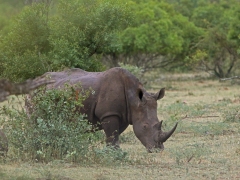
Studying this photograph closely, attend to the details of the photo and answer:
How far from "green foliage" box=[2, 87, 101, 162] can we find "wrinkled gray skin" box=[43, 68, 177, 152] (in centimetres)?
106

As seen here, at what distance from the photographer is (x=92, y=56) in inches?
686

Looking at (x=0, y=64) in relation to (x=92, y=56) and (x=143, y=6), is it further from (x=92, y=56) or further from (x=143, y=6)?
(x=143, y=6)

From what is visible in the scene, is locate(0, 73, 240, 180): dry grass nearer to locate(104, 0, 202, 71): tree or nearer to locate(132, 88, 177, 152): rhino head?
locate(132, 88, 177, 152): rhino head

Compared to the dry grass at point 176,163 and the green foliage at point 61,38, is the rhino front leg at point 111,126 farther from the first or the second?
the green foliage at point 61,38

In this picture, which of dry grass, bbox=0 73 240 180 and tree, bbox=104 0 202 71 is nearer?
dry grass, bbox=0 73 240 180

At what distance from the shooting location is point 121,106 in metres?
11.5

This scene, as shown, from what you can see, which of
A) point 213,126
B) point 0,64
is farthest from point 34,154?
point 0,64

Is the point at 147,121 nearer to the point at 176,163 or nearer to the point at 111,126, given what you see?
the point at 111,126

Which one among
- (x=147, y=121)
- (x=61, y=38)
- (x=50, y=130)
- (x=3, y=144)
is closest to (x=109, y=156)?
(x=50, y=130)

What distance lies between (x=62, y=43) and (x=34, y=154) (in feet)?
23.9

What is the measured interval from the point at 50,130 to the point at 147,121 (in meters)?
2.09

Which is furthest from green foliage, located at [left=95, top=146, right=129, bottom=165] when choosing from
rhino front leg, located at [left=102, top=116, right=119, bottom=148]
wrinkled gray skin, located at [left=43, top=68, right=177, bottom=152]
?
rhino front leg, located at [left=102, top=116, right=119, bottom=148]

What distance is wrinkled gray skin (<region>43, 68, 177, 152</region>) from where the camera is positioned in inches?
439

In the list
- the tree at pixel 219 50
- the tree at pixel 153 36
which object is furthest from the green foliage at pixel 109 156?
the tree at pixel 219 50
